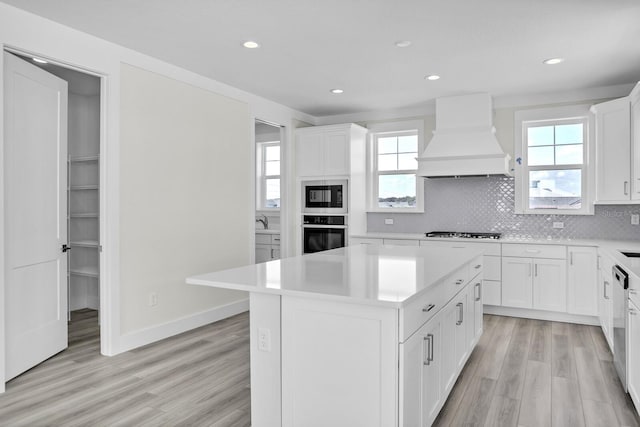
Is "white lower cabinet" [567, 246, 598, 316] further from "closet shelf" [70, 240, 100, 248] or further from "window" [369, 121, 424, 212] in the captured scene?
"closet shelf" [70, 240, 100, 248]

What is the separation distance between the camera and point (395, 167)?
19.6 ft

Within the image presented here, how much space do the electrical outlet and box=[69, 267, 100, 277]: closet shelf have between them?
343cm

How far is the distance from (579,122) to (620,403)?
3.36m

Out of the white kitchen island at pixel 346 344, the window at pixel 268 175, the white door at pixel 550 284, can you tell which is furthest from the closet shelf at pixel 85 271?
the white door at pixel 550 284

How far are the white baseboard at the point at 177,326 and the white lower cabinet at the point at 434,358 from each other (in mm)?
2547

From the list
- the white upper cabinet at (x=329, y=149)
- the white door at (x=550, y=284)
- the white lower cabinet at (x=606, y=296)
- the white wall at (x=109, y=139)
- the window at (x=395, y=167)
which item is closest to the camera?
the white wall at (x=109, y=139)

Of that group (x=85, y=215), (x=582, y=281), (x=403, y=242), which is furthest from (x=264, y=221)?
(x=582, y=281)

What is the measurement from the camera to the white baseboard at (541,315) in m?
4.51

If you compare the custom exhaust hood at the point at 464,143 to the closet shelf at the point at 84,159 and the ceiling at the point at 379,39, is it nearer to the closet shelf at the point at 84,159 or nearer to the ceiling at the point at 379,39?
the ceiling at the point at 379,39

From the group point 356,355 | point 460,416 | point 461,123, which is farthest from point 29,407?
point 461,123

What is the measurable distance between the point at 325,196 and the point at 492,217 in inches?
82.7

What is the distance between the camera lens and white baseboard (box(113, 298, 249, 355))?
3.62 metres

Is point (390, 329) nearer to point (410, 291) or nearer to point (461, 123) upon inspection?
point (410, 291)

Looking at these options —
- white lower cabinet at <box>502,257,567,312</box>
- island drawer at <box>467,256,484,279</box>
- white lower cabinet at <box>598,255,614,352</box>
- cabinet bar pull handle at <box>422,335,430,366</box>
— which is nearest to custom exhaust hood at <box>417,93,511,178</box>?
white lower cabinet at <box>502,257,567,312</box>
